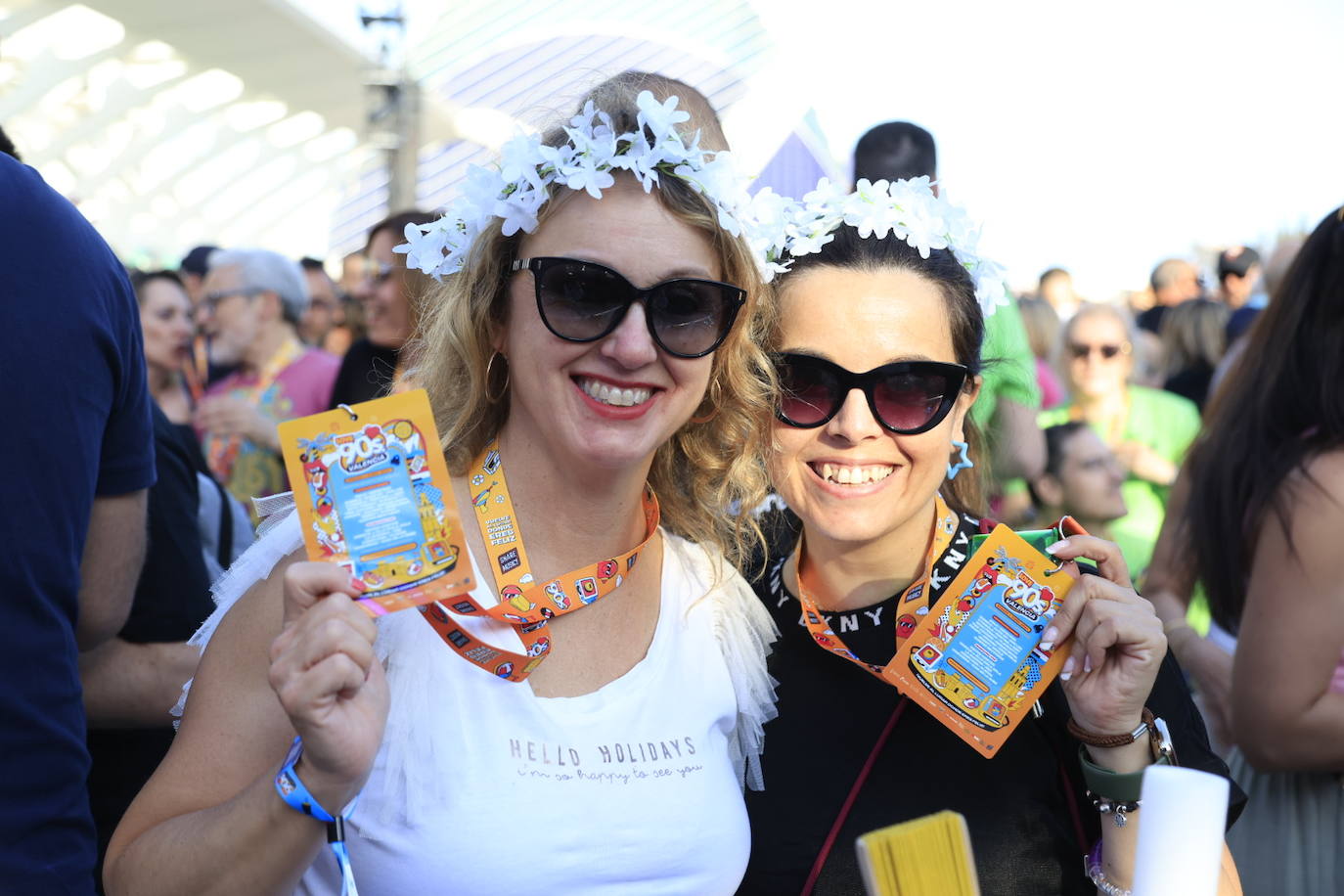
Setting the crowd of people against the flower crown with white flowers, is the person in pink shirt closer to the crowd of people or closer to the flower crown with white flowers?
the crowd of people

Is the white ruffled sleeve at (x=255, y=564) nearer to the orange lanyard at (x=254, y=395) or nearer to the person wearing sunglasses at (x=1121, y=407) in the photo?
the orange lanyard at (x=254, y=395)

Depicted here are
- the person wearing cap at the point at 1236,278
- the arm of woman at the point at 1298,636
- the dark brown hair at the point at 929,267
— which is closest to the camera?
the dark brown hair at the point at 929,267

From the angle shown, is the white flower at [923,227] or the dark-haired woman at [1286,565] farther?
the dark-haired woman at [1286,565]

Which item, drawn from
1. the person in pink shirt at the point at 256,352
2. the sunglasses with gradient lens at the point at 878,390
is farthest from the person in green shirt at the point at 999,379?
the person in pink shirt at the point at 256,352

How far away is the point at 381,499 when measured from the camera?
5.36 ft

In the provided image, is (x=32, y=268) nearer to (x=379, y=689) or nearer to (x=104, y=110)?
(x=379, y=689)

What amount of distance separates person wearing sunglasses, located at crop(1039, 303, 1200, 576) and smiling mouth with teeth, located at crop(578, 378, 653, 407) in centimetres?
359

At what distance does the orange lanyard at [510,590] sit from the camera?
1894 mm

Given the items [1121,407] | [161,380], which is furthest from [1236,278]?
[161,380]

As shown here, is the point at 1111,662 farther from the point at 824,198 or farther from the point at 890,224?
the point at 824,198

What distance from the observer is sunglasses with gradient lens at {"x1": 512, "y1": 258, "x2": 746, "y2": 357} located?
192 centimetres

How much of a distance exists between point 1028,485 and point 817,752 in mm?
2936

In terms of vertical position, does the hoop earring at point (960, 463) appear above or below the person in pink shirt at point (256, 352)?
above

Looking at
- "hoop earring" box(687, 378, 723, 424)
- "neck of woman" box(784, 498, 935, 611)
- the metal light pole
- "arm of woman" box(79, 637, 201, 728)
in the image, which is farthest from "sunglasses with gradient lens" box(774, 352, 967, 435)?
the metal light pole
